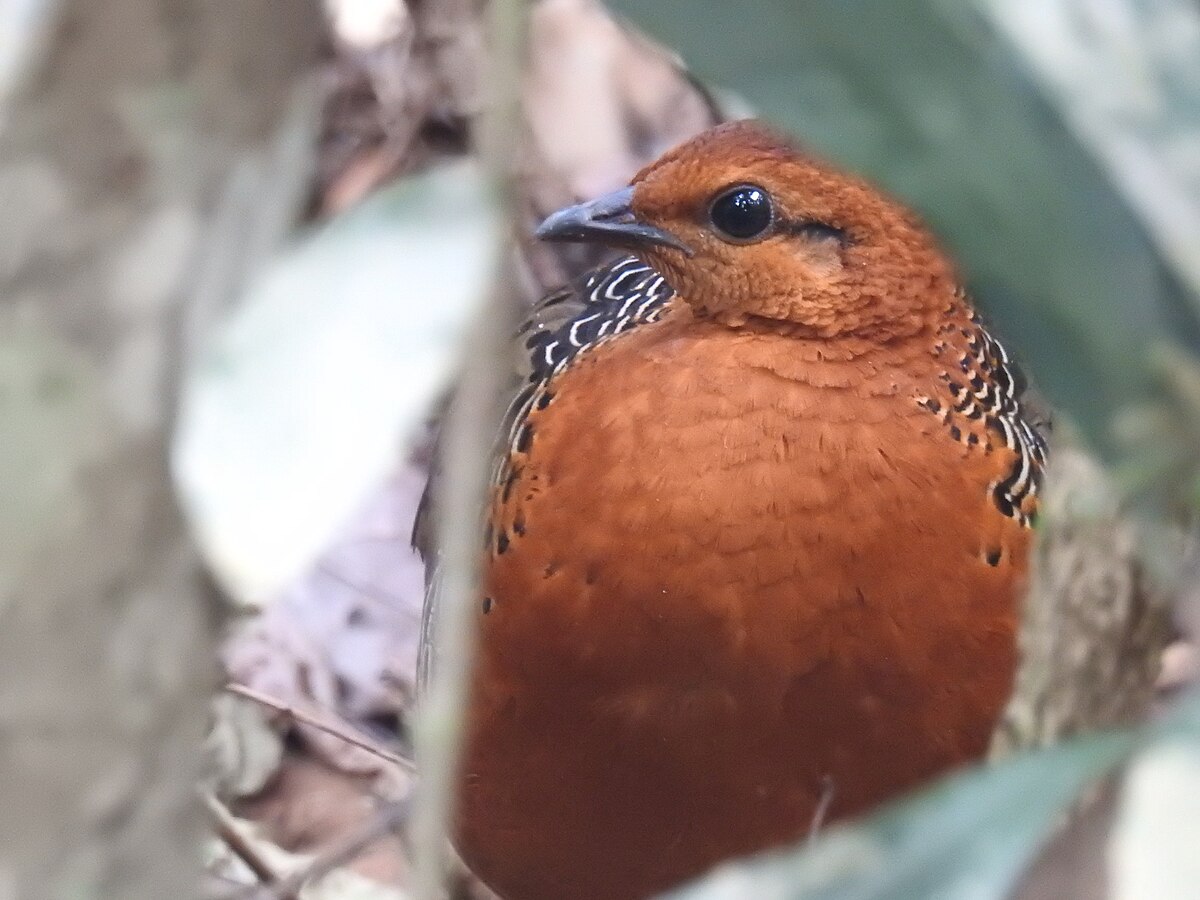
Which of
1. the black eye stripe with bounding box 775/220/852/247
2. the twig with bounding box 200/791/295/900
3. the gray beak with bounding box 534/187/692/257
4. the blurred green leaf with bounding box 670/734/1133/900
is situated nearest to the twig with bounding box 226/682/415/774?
the twig with bounding box 200/791/295/900

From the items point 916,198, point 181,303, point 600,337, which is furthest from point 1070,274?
point 600,337

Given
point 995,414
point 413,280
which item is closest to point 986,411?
point 995,414

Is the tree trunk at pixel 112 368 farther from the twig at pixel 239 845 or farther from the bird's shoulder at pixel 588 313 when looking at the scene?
the twig at pixel 239 845

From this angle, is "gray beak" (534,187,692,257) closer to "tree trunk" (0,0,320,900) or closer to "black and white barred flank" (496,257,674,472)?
"black and white barred flank" (496,257,674,472)

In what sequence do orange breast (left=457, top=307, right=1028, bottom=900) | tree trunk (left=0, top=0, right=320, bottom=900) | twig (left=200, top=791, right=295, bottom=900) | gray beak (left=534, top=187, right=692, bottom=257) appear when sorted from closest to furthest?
tree trunk (left=0, top=0, right=320, bottom=900), orange breast (left=457, top=307, right=1028, bottom=900), gray beak (left=534, top=187, right=692, bottom=257), twig (left=200, top=791, right=295, bottom=900)

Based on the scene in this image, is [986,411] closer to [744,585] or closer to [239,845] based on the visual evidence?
[744,585]

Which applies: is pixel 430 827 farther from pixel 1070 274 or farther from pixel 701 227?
pixel 701 227

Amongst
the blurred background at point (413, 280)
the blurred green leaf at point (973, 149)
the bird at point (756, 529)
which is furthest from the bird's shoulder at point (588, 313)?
the blurred green leaf at point (973, 149)

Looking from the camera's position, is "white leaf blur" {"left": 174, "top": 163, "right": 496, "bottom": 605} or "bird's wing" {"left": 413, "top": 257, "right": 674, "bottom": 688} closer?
"white leaf blur" {"left": 174, "top": 163, "right": 496, "bottom": 605}
